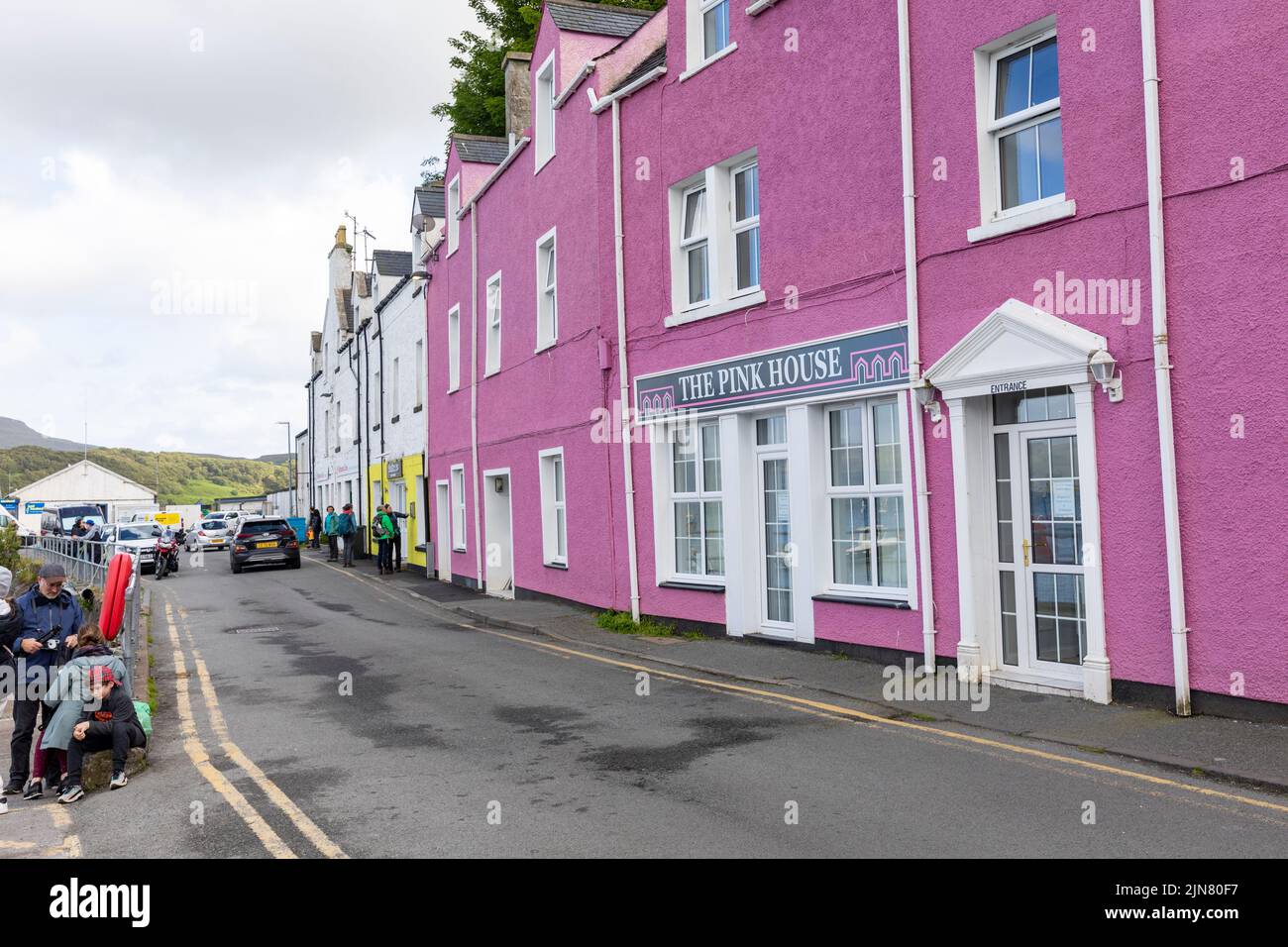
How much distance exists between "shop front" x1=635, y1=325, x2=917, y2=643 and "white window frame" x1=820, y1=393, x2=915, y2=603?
0.04 ft

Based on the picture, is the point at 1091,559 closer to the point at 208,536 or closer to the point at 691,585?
the point at 691,585

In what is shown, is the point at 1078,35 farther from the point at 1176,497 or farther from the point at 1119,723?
the point at 1119,723

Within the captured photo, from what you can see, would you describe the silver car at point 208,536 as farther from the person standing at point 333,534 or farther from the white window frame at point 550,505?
the white window frame at point 550,505

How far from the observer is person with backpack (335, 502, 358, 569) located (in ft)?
106

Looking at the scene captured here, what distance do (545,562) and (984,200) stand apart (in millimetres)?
11287

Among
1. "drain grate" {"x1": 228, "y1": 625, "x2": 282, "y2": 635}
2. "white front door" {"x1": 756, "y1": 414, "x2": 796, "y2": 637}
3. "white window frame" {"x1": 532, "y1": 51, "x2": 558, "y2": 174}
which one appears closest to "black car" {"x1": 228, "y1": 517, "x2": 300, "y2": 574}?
"drain grate" {"x1": 228, "y1": 625, "x2": 282, "y2": 635}

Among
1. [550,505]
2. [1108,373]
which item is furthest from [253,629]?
[1108,373]

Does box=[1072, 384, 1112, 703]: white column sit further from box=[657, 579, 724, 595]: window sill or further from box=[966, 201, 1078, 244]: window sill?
box=[657, 579, 724, 595]: window sill

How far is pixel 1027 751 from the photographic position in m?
7.50

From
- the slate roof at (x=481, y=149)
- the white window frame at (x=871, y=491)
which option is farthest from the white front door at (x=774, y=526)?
the slate roof at (x=481, y=149)

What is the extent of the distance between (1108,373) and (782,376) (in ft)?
14.5

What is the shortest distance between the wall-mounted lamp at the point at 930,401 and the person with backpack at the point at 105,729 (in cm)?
736

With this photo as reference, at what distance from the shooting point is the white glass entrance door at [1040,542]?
9.18 metres

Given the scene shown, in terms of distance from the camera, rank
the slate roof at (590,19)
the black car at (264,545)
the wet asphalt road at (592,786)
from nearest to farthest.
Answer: the wet asphalt road at (592,786), the slate roof at (590,19), the black car at (264,545)
